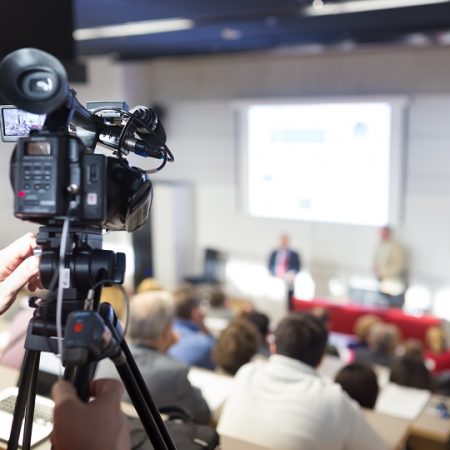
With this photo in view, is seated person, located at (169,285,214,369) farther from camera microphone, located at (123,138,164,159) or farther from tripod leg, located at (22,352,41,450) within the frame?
camera microphone, located at (123,138,164,159)

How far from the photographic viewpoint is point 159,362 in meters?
2.44

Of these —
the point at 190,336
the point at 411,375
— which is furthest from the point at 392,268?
the point at 190,336

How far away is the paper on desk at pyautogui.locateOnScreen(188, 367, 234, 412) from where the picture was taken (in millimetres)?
2473

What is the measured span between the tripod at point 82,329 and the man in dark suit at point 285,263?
20.7 feet

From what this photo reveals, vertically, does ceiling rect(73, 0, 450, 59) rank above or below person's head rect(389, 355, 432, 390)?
above

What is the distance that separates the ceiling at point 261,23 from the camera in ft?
16.4

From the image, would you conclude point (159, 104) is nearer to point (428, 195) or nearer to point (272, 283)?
point (272, 283)

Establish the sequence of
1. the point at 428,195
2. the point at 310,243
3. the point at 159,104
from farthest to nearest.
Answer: the point at 159,104
the point at 310,243
the point at 428,195

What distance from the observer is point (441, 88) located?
668 cm

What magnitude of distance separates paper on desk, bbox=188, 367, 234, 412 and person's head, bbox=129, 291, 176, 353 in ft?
0.75

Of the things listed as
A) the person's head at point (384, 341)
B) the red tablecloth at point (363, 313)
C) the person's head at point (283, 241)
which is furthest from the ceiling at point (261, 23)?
the red tablecloth at point (363, 313)

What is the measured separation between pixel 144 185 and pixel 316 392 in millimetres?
1232

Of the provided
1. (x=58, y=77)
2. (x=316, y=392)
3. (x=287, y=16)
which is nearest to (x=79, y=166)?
(x=58, y=77)

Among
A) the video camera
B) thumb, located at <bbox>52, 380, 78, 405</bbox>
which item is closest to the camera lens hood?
the video camera
